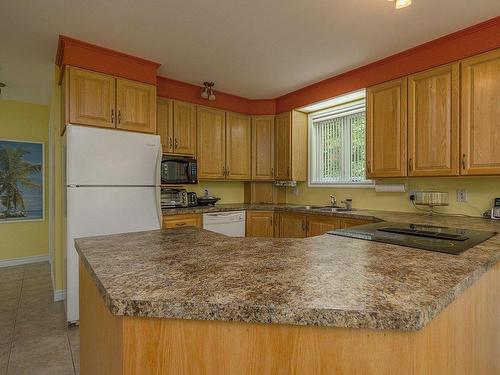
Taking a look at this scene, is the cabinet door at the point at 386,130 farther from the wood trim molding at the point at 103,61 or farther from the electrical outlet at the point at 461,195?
the wood trim molding at the point at 103,61

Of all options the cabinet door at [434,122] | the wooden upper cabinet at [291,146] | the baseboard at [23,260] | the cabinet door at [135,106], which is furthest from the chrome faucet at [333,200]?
the baseboard at [23,260]

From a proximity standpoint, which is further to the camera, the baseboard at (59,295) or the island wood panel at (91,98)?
the baseboard at (59,295)

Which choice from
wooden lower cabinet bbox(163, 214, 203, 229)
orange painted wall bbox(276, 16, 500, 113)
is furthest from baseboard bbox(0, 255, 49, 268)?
orange painted wall bbox(276, 16, 500, 113)

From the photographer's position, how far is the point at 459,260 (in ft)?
3.27

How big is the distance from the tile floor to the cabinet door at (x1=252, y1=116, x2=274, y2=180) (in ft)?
9.04

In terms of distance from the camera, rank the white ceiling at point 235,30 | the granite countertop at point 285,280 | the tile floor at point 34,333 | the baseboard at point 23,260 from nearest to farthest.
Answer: the granite countertop at point 285,280 → the tile floor at point 34,333 → the white ceiling at point 235,30 → the baseboard at point 23,260

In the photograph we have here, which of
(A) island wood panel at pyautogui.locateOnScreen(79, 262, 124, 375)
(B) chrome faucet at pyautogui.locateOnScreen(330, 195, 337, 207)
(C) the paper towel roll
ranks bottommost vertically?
(A) island wood panel at pyautogui.locateOnScreen(79, 262, 124, 375)

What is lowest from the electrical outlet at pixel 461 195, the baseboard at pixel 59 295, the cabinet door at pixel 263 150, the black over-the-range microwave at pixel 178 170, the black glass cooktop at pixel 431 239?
the baseboard at pixel 59 295

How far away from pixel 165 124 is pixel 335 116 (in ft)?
7.08

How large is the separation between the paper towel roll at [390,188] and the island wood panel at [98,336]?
2.86 meters

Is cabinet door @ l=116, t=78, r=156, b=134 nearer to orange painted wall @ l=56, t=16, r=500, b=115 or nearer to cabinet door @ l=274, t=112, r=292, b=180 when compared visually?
orange painted wall @ l=56, t=16, r=500, b=115

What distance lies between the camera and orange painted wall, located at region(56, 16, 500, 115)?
2.23 metres

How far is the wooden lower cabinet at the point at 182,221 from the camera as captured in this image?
293 centimetres

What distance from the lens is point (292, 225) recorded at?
3.36 metres
